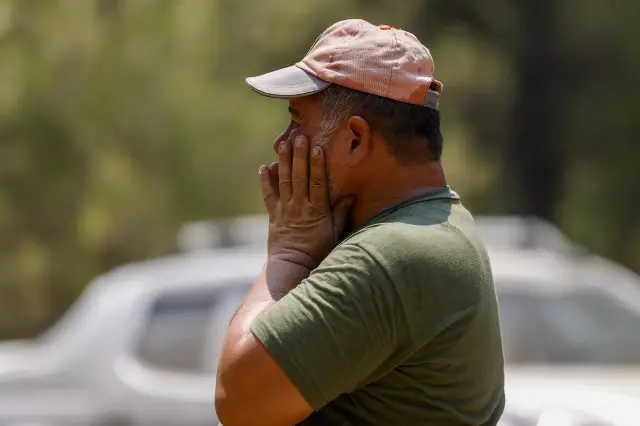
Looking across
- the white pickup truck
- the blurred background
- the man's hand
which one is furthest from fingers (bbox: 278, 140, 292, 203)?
the blurred background

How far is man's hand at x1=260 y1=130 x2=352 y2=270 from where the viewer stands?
7.39ft

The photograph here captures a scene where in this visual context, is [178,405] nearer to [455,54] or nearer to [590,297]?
[590,297]

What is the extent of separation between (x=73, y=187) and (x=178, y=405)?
5.14m

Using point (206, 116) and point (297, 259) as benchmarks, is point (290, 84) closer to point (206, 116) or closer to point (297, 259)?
point (297, 259)

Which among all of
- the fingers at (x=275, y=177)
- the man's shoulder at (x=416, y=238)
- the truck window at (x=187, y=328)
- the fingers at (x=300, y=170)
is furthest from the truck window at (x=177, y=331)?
the man's shoulder at (x=416, y=238)

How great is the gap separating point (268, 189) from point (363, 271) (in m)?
0.39

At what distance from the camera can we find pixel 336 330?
6.69ft

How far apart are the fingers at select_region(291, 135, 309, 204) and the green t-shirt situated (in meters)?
0.15

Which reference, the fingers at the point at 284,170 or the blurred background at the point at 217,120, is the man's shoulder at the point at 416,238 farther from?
the blurred background at the point at 217,120

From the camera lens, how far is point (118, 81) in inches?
374

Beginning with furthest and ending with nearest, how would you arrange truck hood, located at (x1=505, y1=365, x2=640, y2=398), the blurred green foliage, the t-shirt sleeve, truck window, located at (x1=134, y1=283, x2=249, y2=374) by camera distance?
the blurred green foliage, truck window, located at (x1=134, y1=283, x2=249, y2=374), truck hood, located at (x1=505, y1=365, x2=640, y2=398), the t-shirt sleeve

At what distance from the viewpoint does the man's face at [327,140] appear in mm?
2262

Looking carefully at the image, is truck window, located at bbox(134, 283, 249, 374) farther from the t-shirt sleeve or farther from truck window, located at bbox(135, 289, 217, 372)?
the t-shirt sleeve

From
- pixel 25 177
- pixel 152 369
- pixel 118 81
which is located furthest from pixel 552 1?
pixel 152 369
